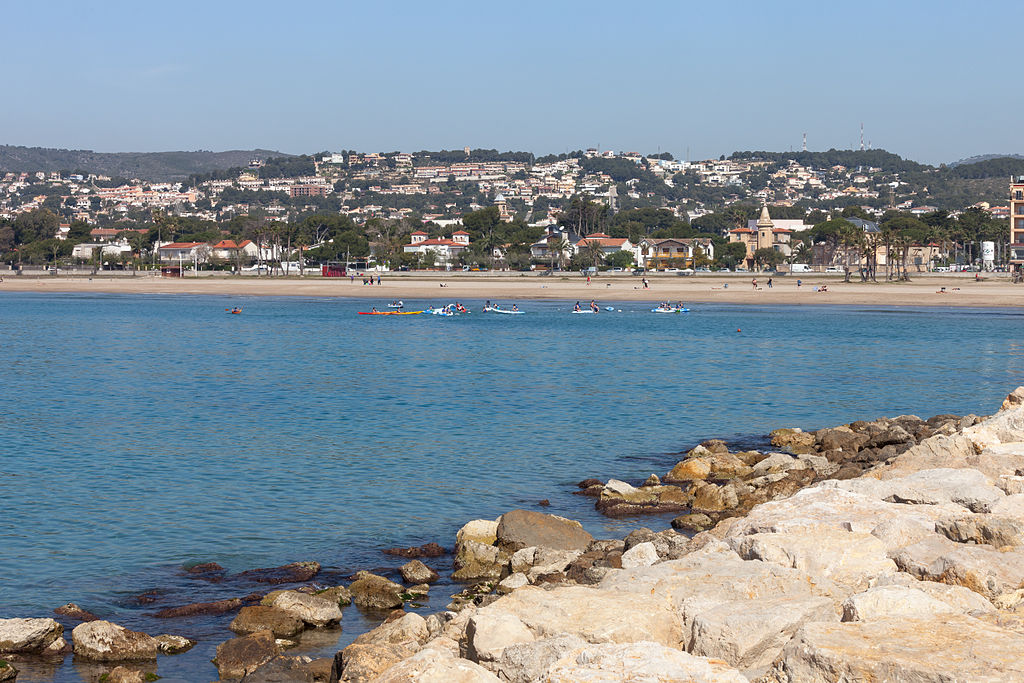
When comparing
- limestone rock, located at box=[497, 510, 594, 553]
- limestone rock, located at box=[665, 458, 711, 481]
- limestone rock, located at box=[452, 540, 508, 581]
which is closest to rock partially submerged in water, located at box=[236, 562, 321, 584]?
limestone rock, located at box=[452, 540, 508, 581]

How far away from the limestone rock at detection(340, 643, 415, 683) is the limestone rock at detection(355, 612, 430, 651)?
772 mm

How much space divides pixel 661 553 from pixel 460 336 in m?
46.8

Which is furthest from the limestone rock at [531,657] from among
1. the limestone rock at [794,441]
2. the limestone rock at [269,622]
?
the limestone rock at [794,441]

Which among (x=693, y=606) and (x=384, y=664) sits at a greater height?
(x=693, y=606)

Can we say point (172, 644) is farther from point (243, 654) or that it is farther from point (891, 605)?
point (891, 605)

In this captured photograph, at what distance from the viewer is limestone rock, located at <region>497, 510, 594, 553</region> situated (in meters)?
16.1

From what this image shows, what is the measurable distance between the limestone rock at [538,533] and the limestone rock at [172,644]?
5286 millimetres

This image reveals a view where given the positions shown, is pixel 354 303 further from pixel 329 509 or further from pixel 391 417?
pixel 329 509

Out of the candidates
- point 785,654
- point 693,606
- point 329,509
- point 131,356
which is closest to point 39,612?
point 329,509

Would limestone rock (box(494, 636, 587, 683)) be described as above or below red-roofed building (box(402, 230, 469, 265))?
below

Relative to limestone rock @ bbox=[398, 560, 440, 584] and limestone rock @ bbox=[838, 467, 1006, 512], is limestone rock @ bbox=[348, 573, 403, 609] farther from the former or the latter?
limestone rock @ bbox=[838, 467, 1006, 512]

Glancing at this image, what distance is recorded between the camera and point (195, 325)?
6775cm

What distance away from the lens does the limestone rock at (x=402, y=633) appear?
37.6 feet

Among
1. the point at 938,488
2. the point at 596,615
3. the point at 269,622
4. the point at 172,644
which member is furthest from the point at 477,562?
the point at 596,615
